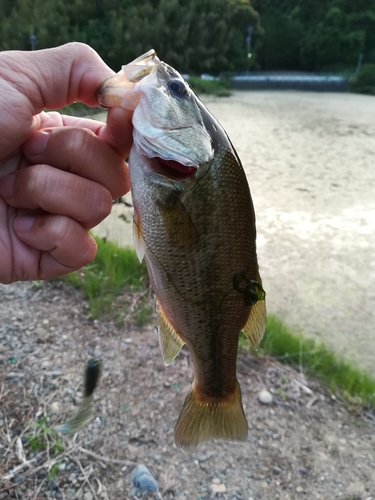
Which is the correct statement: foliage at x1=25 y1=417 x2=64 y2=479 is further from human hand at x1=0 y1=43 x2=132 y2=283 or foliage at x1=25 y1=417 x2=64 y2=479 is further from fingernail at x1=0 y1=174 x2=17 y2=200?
fingernail at x1=0 y1=174 x2=17 y2=200

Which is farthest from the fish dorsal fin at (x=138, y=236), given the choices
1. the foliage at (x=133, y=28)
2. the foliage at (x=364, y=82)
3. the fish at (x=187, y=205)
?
the foliage at (x=364, y=82)

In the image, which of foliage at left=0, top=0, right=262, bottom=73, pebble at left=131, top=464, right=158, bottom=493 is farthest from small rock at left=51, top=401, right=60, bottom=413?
foliage at left=0, top=0, right=262, bottom=73

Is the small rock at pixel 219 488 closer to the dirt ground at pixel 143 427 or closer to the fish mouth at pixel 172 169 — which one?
the dirt ground at pixel 143 427

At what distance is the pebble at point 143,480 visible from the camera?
1.87 meters

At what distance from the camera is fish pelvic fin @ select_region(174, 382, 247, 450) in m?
1.28

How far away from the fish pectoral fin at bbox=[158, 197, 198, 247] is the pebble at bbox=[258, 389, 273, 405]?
157cm

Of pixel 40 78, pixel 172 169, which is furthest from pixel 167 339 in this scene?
pixel 40 78

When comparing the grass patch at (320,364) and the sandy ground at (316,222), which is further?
the sandy ground at (316,222)

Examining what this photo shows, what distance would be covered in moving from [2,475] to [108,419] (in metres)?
0.52

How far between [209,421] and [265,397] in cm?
117

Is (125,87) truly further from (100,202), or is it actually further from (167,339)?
(167,339)

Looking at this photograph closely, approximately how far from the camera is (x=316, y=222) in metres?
5.69

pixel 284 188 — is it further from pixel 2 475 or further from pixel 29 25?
pixel 29 25

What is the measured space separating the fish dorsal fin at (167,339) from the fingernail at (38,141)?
0.56m
